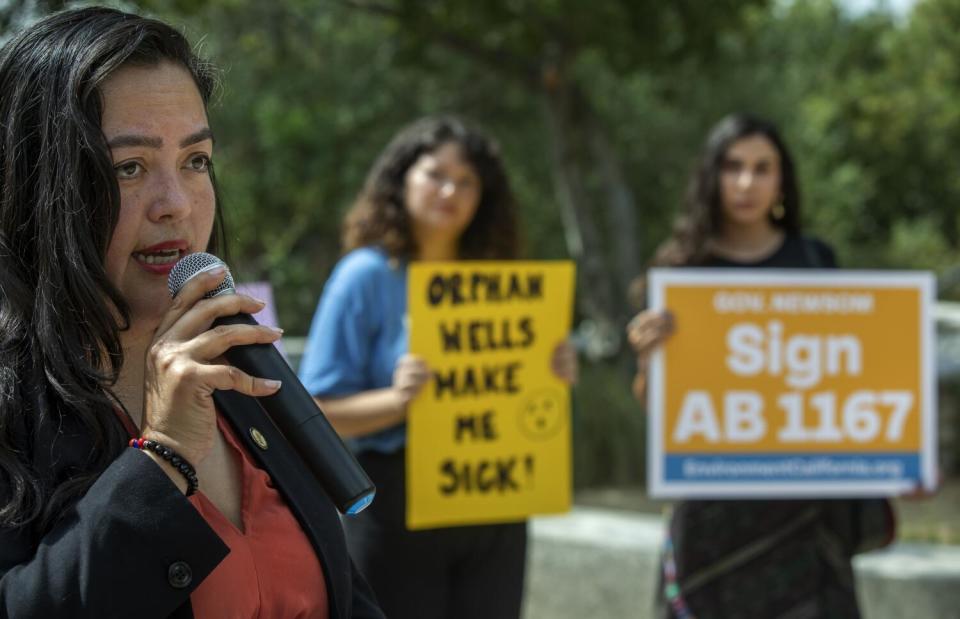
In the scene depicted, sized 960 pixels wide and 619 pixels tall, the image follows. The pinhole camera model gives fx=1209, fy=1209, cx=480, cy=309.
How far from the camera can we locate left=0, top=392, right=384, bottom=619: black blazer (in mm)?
1343

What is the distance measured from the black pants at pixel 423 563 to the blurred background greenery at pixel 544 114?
84cm

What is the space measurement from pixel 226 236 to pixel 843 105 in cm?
3163

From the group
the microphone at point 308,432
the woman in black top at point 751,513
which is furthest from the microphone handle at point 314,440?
the woman in black top at point 751,513

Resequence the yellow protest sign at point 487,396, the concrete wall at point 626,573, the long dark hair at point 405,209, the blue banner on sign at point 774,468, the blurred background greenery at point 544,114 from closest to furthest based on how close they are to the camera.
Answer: the yellow protest sign at point 487,396 → the long dark hair at point 405,209 → the blue banner on sign at point 774,468 → the concrete wall at point 626,573 → the blurred background greenery at point 544,114

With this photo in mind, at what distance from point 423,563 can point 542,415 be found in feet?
2.10

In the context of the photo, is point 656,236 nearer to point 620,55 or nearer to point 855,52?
point 620,55

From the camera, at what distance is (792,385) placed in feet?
12.8

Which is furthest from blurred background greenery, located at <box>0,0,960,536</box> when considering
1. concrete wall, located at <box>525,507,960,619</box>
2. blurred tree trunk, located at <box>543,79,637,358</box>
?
concrete wall, located at <box>525,507,960,619</box>

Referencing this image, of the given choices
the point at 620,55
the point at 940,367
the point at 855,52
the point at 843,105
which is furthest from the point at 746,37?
the point at 855,52

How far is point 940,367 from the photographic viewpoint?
1031cm

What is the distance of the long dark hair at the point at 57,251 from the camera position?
1.45 metres

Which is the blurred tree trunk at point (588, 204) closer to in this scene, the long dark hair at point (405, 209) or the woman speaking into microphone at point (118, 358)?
the long dark hair at point (405, 209)

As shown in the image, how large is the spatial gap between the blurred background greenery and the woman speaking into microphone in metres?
0.42

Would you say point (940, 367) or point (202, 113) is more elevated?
point (202, 113)
